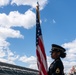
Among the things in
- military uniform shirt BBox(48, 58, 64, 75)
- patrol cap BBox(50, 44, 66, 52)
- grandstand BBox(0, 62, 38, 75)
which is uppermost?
grandstand BBox(0, 62, 38, 75)

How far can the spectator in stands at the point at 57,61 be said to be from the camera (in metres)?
9.24

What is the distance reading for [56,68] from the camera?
30.4 ft

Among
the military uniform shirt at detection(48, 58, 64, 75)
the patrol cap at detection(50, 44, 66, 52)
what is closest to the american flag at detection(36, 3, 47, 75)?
the military uniform shirt at detection(48, 58, 64, 75)

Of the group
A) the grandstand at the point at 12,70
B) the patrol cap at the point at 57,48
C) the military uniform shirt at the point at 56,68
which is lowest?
the military uniform shirt at the point at 56,68

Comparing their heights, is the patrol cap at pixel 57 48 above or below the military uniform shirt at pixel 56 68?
above

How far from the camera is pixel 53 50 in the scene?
9.84 m

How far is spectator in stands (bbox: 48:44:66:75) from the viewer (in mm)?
9238

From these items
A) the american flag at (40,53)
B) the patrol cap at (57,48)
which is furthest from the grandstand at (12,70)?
the american flag at (40,53)

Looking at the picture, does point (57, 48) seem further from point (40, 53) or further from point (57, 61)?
point (40, 53)

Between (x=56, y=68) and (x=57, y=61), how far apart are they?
228mm

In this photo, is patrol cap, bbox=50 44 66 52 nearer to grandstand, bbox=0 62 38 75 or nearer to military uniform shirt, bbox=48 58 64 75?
military uniform shirt, bbox=48 58 64 75

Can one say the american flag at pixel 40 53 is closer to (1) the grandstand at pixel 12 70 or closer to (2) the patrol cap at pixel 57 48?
(2) the patrol cap at pixel 57 48

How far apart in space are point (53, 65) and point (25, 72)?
142 meters

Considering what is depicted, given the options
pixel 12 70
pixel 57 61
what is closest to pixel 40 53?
pixel 57 61
